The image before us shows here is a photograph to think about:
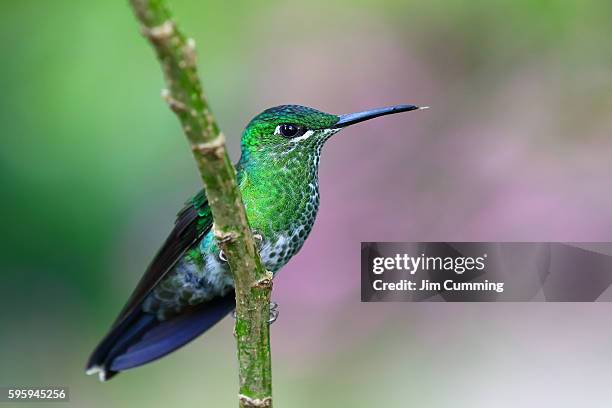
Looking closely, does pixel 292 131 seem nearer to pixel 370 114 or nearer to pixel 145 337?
pixel 370 114

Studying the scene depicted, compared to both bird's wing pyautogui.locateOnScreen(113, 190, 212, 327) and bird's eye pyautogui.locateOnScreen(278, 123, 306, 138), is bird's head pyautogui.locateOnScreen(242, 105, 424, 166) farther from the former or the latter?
bird's wing pyautogui.locateOnScreen(113, 190, 212, 327)

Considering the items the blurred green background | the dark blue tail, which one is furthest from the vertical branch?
the blurred green background

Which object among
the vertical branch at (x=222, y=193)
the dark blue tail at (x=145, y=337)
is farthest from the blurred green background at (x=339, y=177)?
the vertical branch at (x=222, y=193)

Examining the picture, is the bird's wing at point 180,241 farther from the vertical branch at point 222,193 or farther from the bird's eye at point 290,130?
the vertical branch at point 222,193

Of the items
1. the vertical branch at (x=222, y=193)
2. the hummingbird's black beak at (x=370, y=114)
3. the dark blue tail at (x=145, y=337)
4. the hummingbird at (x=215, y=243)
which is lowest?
the vertical branch at (x=222, y=193)

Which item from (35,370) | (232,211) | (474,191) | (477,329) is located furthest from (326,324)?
(232,211)

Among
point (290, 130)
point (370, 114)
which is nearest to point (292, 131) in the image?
point (290, 130)
